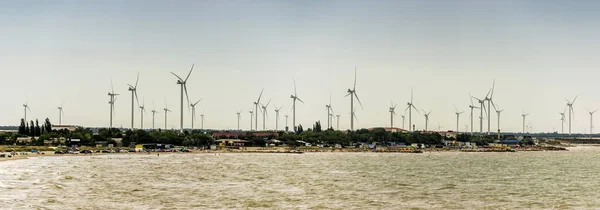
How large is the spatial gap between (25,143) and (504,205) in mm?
151209

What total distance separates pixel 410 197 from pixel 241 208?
1897 centimetres

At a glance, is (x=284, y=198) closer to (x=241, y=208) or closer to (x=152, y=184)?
(x=241, y=208)

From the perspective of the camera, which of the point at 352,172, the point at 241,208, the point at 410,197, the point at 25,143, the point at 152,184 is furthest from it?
the point at 25,143

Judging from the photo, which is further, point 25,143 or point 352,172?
point 25,143

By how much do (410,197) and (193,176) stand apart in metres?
34.0

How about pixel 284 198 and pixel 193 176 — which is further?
pixel 193 176

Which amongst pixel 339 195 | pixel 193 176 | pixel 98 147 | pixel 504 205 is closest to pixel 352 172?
pixel 193 176

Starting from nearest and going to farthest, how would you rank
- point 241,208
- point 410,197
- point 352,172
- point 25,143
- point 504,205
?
1. point 241,208
2. point 504,205
3. point 410,197
4. point 352,172
5. point 25,143

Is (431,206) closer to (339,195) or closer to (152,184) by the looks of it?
(339,195)

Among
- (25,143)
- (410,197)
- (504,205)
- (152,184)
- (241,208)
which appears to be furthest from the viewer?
(25,143)

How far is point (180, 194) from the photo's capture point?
65625 mm

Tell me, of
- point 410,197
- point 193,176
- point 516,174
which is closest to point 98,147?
point 193,176

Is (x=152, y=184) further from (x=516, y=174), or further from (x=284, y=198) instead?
(x=516, y=174)

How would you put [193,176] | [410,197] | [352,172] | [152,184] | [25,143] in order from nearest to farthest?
[410,197]
[152,184]
[193,176]
[352,172]
[25,143]
